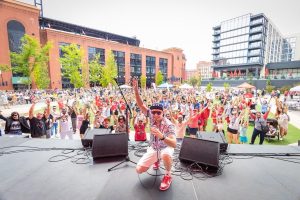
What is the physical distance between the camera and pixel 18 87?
3253 cm

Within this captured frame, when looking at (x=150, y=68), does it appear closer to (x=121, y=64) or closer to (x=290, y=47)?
(x=121, y=64)

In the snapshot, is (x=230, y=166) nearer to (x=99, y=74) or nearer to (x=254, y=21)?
(x=99, y=74)

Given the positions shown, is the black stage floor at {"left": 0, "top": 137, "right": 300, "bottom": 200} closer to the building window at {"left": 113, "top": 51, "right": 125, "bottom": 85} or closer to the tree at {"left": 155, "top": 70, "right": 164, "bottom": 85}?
the building window at {"left": 113, "top": 51, "right": 125, "bottom": 85}

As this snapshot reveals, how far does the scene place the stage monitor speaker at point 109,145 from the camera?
4.32 m

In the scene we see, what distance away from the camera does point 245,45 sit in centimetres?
6325

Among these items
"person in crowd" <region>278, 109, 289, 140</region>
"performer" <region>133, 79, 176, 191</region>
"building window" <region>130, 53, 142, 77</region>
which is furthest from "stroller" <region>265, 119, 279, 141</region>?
"building window" <region>130, 53, 142, 77</region>

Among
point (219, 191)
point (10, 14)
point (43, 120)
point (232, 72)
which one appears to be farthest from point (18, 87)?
point (232, 72)

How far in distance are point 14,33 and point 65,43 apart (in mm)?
9368

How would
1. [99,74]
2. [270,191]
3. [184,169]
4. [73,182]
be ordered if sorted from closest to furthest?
[270,191] < [73,182] < [184,169] < [99,74]

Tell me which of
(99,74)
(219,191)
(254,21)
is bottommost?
(219,191)

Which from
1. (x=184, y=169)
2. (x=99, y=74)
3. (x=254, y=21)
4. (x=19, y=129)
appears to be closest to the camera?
(x=184, y=169)

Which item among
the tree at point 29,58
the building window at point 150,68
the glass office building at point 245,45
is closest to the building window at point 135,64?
the building window at point 150,68

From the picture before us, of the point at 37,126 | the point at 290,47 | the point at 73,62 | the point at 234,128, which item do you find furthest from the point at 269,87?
the point at 290,47

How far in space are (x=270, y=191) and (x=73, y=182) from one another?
12.6 feet
